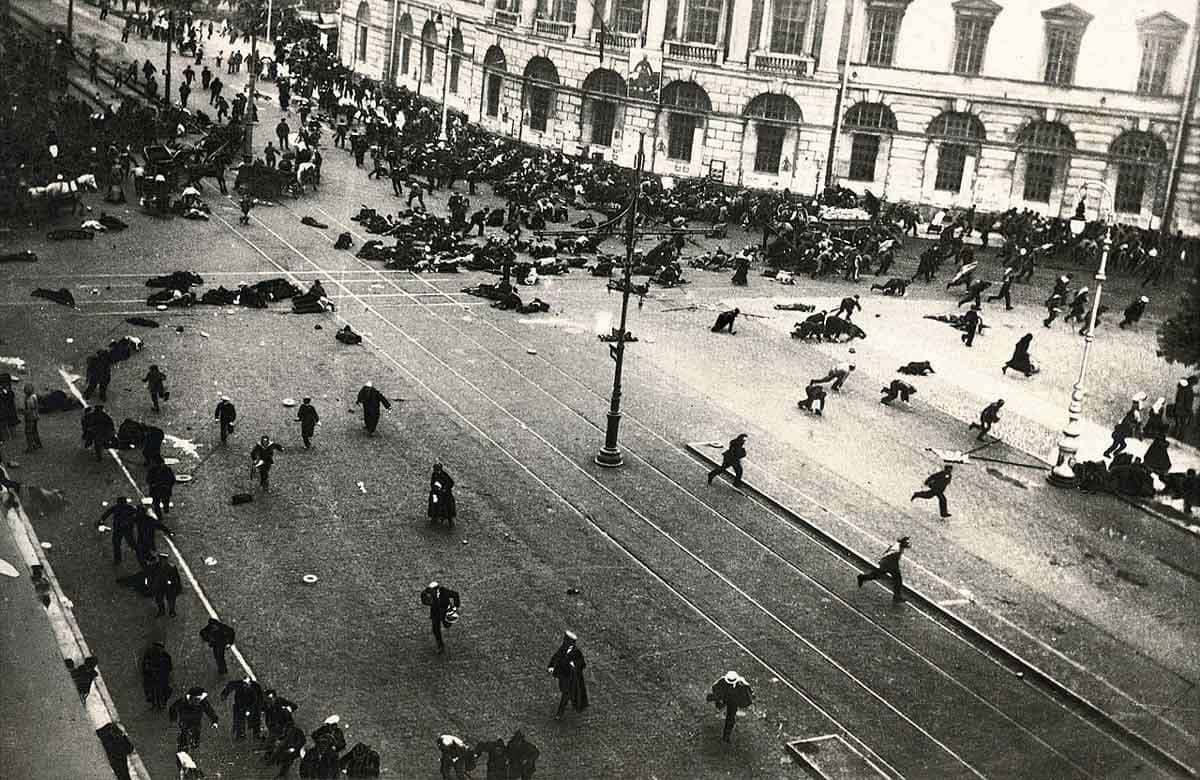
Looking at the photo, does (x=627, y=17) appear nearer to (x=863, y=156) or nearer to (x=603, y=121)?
(x=603, y=121)

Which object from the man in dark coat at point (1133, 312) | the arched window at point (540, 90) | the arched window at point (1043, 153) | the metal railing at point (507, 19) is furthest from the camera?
the metal railing at point (507, 19)

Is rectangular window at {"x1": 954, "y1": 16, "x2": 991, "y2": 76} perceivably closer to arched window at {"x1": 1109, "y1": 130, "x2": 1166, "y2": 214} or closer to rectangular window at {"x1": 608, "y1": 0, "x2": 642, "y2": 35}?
arched window at {"x1": 1109, "y1": 130, "x2": 1166, "y2": 214}

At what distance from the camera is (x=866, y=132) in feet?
200

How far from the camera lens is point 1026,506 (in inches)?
1101

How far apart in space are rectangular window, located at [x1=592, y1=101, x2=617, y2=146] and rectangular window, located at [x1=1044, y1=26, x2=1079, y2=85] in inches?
864

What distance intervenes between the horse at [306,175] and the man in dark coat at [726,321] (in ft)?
69.7

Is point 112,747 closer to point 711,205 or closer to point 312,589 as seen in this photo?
point 312,589

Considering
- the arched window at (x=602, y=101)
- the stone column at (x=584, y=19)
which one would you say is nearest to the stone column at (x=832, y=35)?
the arched window at (x=602, y=101)

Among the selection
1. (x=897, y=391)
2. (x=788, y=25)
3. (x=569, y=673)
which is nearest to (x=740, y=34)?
(x=788, y=25)

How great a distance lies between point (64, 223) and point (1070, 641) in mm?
34439

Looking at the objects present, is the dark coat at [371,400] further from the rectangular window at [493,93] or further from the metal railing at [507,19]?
the rectangular window at [493,93]

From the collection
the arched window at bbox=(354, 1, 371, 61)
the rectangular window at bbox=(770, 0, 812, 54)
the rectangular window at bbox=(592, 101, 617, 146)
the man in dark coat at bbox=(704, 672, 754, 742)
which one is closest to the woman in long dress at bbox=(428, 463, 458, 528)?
the man in dark coat at bbox=(704, 672, 754, 742)

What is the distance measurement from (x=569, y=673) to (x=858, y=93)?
4804 centimetres

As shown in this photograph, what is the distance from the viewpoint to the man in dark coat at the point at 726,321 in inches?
1526
